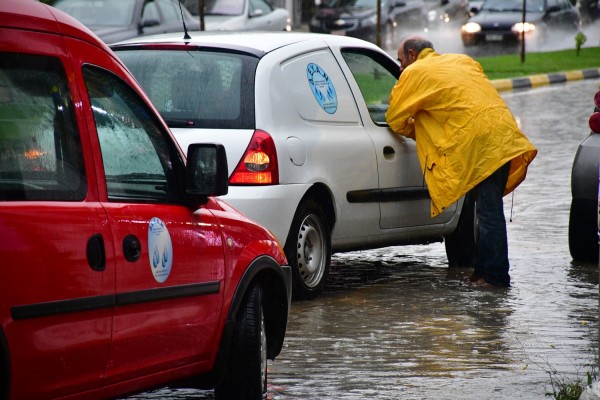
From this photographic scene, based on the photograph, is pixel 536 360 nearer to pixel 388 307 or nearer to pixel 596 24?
pixel 388 307

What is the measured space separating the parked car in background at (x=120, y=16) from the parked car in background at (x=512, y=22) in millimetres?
13831

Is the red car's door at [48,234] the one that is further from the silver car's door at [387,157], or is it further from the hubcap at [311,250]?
the silver car's door at [387,157]

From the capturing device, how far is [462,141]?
9.17 meters

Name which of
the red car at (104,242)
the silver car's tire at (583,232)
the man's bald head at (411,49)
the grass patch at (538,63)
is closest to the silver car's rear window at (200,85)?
the man's bald head at (411,49)

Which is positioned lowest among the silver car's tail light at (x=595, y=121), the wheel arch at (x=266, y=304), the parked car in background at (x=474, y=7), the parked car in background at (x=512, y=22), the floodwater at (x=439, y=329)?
the floodwater at (x=439, y=329)

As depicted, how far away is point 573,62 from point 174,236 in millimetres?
28456

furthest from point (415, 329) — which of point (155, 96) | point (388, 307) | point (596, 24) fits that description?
point (596, 24)

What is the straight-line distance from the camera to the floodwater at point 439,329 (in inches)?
253

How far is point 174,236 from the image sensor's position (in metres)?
5.11

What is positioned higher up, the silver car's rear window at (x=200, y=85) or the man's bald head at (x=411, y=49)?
the man's bald head at (x=411, y=49)

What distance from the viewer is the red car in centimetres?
427

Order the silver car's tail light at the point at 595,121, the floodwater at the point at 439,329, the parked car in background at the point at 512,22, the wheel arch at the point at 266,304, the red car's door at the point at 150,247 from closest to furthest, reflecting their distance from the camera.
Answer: the red car's door at the point at 150,247, the wheel arch at the point at 266,304, the floodwater at the point at 439,329, the silver car's tail light at the point at 595,121, the parked car in background at the point at 512,22

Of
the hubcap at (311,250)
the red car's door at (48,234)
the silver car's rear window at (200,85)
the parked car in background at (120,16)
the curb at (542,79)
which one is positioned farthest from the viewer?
the curb at (542,79)

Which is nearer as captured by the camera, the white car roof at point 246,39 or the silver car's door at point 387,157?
the white car roof at point 246,39
